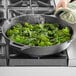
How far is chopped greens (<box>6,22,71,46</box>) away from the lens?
1.22m

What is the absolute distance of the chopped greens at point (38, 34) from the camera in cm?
122

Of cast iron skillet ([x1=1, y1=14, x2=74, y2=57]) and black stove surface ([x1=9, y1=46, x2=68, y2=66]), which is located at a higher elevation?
cast iron skillet ([x1=1, y1=14, x2=74, y2=57])

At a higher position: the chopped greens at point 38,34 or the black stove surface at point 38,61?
the chopped greens at point 38,34

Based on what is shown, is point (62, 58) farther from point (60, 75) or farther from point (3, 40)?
point (3, 40)

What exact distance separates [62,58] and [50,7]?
1.34 ft

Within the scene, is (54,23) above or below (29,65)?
above

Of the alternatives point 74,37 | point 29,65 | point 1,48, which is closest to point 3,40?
point 1,48

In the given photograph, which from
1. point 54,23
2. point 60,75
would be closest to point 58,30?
point 54,23

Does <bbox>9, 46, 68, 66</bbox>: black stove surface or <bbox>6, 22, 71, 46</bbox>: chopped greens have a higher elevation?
<bbox>6, 22, 71, 46</bbox>: chopped greens

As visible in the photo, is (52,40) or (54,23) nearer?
(52,40)

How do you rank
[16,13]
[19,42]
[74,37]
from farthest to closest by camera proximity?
[16,13]
[74,37]
[19,42]

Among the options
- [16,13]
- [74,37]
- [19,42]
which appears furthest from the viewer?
[16,13]

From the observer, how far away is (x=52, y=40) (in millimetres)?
1239

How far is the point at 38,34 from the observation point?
1.28 m
